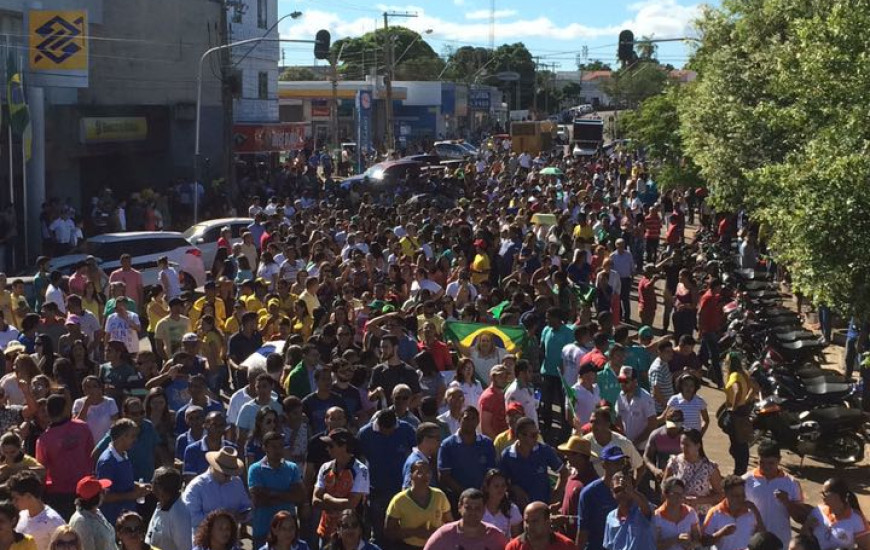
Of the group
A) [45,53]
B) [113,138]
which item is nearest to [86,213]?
[113,138]

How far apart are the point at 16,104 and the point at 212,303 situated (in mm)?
15157

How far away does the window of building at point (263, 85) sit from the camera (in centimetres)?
5391

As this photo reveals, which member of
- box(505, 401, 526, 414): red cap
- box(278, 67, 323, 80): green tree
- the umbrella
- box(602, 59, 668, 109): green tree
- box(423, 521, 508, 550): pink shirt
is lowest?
box(423, 521, 508, 550): pink shirt

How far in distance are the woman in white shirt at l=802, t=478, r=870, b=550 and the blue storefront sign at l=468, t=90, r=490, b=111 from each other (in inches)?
3731

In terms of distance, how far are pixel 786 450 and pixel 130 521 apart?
9165 millimetres

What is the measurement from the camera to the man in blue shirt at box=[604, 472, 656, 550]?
8.21 meters

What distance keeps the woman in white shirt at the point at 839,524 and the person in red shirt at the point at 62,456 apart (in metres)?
5.08

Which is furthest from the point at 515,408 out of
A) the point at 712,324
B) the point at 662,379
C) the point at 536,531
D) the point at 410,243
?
the point at 410,243

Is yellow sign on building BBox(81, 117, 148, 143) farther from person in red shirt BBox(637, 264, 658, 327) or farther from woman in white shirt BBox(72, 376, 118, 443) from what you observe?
woman in white shirt BBox(72, 376, 118, 443)

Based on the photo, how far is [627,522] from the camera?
27.1 ft

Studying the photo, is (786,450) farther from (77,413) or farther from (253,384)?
(77,413)

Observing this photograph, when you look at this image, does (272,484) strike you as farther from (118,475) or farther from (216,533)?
(216,533)

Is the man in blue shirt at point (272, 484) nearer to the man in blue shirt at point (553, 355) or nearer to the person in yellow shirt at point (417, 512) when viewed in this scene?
the person in yellow shirt at point (417, 512)

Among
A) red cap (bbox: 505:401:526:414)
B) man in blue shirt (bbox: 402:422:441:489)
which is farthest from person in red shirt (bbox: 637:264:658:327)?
man in blue shirt (bbox: 402:422:441:489)
